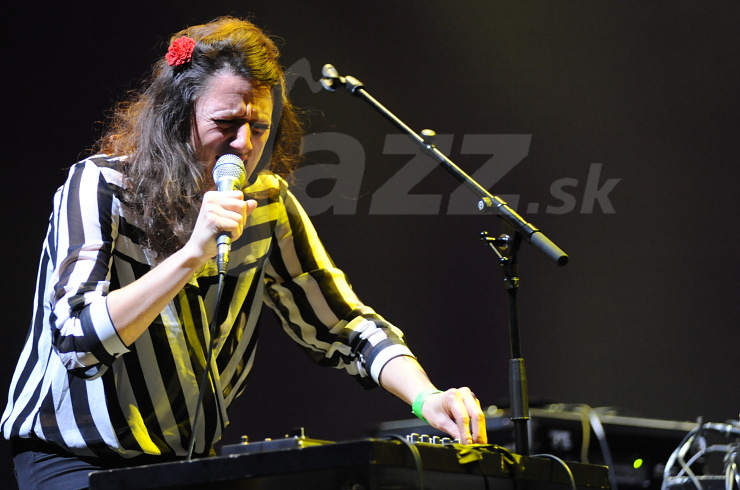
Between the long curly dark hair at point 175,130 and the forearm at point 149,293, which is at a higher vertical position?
the long curly dark hair at point 175,130

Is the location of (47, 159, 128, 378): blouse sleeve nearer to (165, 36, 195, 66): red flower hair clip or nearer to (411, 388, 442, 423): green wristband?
(165, 36, 195, 66): red flower hair clip

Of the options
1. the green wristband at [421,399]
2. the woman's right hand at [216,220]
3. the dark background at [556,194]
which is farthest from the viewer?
the dark background at [556,194]

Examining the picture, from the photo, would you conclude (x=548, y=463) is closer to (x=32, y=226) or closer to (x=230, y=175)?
(x=230, y=175)

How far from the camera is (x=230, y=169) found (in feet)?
5.37

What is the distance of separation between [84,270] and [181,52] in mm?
674

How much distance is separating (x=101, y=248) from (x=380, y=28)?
2.44m

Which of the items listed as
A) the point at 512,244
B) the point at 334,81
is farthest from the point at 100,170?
the point at 512,244

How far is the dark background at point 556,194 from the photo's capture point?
3750 millimetres

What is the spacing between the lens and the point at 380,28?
149 inches

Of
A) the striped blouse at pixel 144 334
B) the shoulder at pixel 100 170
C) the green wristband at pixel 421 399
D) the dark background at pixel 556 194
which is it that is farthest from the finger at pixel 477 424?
the dark background at pixel 556 194

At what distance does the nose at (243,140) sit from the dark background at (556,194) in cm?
182

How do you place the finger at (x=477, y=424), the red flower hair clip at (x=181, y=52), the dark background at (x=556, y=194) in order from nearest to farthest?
1. the finger at (x=477, y=424)
2. the red flower hair clip at (x=181, y=52)
3. the dark background at (x=556, y=194)

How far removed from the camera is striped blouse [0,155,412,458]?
156 centimetres

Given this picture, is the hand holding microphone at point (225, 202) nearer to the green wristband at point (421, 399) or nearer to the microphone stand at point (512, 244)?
the microphone stand at point (512, 244)
